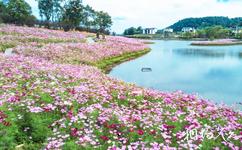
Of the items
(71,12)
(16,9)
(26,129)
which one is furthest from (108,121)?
(71,12)

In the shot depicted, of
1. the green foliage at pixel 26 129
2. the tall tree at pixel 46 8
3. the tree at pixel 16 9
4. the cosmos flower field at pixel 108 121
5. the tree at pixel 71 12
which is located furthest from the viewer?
the tall tree at pixel 46 8

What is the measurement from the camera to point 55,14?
385 feet

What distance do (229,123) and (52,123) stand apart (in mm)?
5334

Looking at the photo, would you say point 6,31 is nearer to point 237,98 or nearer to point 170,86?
point 170,86

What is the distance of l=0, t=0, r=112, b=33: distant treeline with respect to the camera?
2972 inches

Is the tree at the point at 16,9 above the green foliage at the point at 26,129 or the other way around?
above

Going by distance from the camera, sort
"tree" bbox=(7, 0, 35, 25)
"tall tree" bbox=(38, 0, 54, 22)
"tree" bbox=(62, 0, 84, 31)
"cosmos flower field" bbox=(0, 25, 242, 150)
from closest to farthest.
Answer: "cosmos flower field" bbox=(0, 25, 242, 150) < "tree" bbox=(7, 0, 35, 25) < "tree" bbox=(62, 0, 84, 31) < "tall tree" bbox=(38, 0, 54, 22)

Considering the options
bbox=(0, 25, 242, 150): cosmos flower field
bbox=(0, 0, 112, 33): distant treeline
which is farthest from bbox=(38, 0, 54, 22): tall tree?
bbox=(0, 25, 242, 150): cosmos flower field

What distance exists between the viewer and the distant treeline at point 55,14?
75.5m

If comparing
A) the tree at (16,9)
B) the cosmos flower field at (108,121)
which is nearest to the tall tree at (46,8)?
the tree at (16,9)

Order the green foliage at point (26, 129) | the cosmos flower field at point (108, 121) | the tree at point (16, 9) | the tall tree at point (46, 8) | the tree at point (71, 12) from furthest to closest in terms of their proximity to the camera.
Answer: the tall tree at point (46, 8)
the tree at point (71, 12)
the tree at point (16, 9)
the green foliage at point (26, 129)
the cosmos flower field at point (108, 121)

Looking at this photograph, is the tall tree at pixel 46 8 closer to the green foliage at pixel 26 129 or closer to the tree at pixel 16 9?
the tree at pixel 16 9

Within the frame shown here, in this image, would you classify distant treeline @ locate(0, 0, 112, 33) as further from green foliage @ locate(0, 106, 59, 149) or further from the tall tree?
green foliage @ locate(0, 106, 59, 149)

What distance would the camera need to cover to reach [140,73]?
94.0 feet
